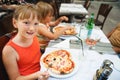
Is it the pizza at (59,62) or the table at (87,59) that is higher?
the pizza at (59,62)

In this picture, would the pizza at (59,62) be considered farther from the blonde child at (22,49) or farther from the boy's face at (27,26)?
the boy's face at (27,26)

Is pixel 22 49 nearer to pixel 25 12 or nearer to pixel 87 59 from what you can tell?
pixel 25 12

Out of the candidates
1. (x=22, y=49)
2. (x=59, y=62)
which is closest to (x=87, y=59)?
(x=59, y=62)

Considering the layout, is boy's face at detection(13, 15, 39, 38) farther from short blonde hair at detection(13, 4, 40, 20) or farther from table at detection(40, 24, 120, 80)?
table at detection(40, 24, 120, 80)

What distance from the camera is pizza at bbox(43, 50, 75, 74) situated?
1.12 m

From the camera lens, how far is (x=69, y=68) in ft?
3.77

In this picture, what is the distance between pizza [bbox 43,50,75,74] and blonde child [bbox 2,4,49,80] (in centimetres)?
11

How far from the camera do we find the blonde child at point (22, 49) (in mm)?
1131

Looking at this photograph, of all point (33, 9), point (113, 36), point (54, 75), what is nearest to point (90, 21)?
point (113, 36)

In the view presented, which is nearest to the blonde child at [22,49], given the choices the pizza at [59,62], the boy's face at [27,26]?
the boy's face at [27,26]

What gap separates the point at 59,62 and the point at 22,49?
29cm

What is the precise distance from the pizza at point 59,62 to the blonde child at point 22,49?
11cm

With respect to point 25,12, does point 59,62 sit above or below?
below

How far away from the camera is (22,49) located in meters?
1.22
